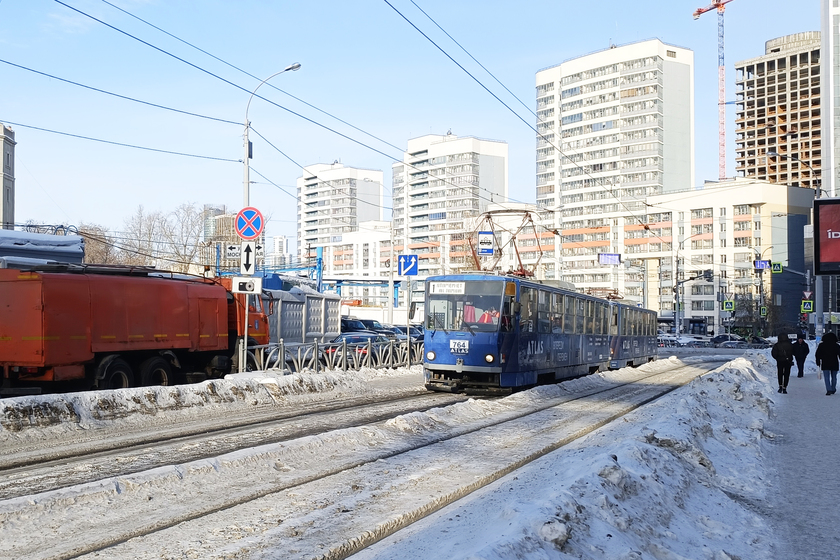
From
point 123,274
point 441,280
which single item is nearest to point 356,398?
point 441,280

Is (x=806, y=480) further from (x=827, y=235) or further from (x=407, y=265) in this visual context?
(x=407, y=265)

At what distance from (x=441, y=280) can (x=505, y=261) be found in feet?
396

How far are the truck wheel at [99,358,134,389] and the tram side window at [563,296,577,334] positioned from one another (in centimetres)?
1295

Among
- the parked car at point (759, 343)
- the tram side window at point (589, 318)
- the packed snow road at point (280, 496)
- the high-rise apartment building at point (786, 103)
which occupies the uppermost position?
the high-rise apartment building at point (786, 103)

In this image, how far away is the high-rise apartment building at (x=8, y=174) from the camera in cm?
8563

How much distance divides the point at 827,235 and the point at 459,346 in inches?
436

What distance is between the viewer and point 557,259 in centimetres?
13475

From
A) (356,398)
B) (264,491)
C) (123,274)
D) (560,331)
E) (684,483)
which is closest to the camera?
(264,491)

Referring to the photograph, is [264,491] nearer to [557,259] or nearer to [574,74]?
[557,259]

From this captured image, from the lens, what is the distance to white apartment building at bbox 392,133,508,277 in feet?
525

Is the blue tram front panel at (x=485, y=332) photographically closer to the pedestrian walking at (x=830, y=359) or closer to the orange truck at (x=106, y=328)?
the orange truck at (x=106, y=328)

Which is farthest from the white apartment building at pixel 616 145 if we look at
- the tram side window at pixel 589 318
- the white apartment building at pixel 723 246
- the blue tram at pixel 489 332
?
the blue tram at pixel 489 332

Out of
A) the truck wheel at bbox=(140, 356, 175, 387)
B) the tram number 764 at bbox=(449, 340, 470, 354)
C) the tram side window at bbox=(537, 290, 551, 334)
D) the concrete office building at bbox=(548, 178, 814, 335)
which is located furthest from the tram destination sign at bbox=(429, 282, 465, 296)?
the concrete office building at bbox=(548, 178, 814, 335)

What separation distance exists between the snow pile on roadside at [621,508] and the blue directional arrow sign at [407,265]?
53.8ft
